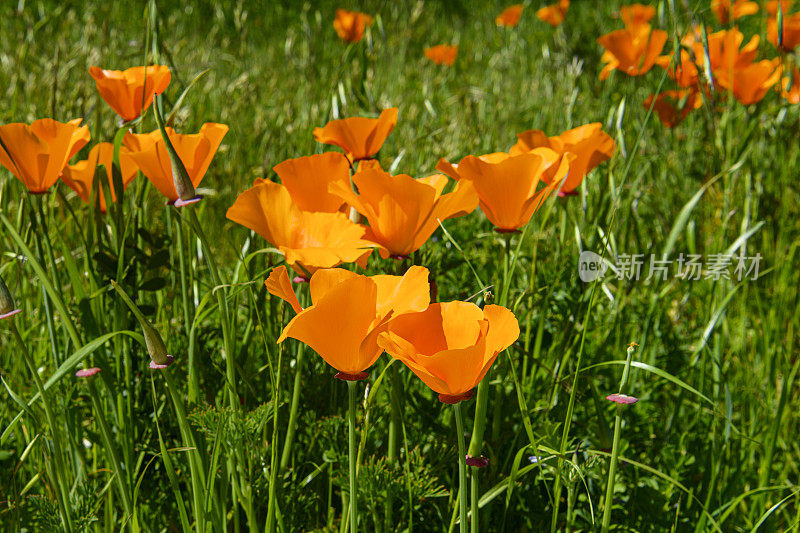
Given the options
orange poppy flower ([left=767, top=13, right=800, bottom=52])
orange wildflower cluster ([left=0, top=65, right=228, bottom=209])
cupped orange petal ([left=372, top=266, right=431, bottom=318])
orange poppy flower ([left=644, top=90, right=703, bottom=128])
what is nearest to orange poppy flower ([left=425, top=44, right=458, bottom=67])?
orange poppy flower ([left=767, top=13, right=800, bottom=52])

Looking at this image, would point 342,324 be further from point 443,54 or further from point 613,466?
point 443,54

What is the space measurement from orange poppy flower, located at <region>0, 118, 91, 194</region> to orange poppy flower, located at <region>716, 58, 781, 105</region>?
1764 mm

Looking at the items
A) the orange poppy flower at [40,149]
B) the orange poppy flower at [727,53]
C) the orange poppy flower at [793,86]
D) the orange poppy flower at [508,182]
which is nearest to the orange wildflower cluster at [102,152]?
the orange poppy flower at [40,149]

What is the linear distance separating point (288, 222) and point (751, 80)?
68.6 inches

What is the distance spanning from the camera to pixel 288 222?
870 mm

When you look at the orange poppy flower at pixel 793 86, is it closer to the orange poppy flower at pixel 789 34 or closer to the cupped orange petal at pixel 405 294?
the orange poppy flower at pixel 789 34

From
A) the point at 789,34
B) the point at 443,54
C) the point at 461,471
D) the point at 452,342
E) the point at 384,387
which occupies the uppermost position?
the point at 789,34

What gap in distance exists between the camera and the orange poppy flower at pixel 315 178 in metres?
0.92

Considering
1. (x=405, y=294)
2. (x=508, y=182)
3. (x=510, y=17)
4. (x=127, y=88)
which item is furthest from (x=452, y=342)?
(x=510, y=17)

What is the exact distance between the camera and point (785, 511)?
49.2 inches

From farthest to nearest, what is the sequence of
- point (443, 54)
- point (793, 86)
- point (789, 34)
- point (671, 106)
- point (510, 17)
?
point (510, 17) < point (443, 54) < point (789, 34) < point (793, 86) < point (671, 106)

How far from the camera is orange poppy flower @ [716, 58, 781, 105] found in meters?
2.03

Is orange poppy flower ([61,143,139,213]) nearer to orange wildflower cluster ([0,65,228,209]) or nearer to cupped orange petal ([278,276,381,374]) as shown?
orange wildflower cluster ([0,65,228,209])

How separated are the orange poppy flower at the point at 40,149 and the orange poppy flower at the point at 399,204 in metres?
0.40
